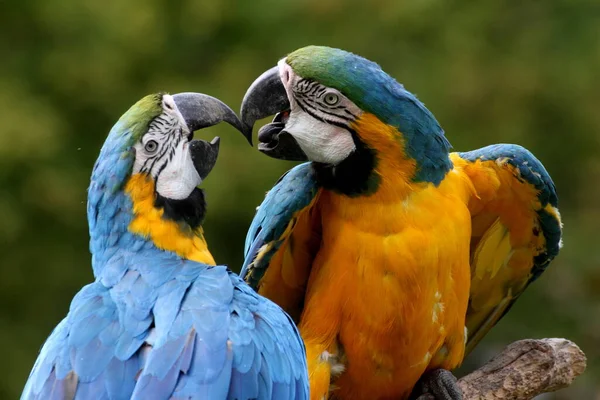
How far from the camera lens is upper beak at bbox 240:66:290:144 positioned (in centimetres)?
335

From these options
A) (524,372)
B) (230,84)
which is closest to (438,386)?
(524,372)

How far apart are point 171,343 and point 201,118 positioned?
2.78ft

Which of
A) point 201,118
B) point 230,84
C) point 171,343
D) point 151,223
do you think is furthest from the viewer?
point 230,84

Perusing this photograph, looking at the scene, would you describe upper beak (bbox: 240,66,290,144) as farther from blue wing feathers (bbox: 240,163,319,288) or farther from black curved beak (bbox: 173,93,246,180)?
blue wing feathers (bbox: 240,163,319,288)

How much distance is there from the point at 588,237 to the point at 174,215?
4.60 m

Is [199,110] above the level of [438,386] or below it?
above

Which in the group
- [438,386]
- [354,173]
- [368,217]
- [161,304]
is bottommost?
[438,386]

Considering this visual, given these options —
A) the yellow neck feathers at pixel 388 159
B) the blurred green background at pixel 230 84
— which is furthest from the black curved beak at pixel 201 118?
the blurred green background at pixel 230 84

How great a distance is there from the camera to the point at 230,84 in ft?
21.6

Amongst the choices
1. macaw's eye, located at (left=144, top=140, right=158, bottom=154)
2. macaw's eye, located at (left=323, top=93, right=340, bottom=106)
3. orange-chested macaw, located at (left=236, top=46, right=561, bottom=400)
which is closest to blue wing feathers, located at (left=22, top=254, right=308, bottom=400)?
macaw's eye, located at (left=144, top=140, right=158, bottom=154)

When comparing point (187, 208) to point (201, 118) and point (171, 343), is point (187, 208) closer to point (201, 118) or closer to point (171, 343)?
point (201, 118)

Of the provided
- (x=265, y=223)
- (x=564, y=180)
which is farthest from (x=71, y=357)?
(x=564, y=180)

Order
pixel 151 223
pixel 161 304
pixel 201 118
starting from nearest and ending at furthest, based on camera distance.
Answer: pixel 161 304
pixel 151 223
pixel 201 118

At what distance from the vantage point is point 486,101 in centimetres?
684
